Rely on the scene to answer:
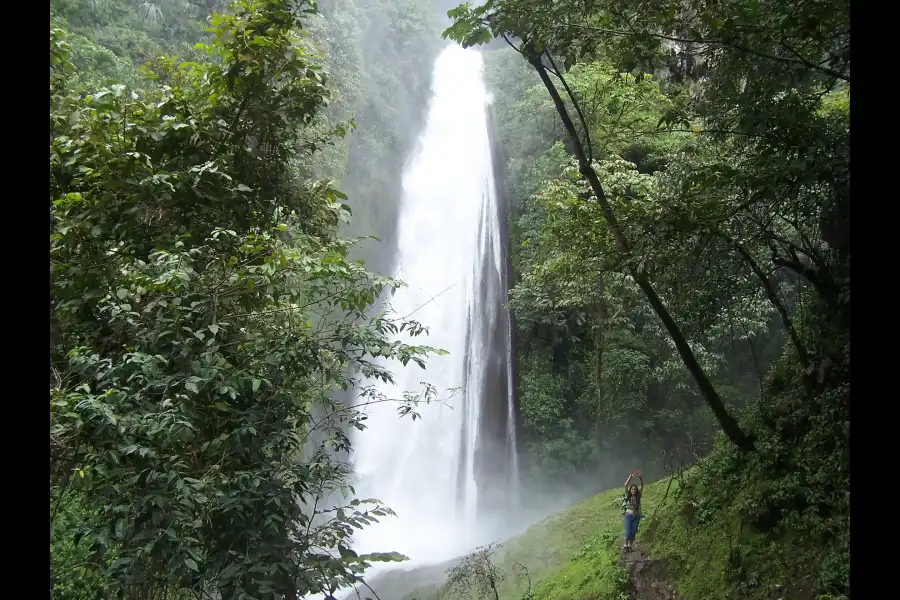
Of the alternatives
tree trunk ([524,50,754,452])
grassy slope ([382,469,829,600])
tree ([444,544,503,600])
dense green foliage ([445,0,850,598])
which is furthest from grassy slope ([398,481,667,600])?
tree trunk ([524,50,754,452])

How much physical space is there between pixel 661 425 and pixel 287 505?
28.2ft

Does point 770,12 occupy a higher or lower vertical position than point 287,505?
higher

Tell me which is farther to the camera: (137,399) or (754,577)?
(754,577)

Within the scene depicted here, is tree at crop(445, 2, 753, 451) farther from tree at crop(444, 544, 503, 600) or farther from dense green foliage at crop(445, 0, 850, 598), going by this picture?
tree at crop(444, 544, 503, 600)

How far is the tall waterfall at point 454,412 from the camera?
1066 centimetres

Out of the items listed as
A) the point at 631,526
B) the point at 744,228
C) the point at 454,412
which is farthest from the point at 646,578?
the point at 454,412

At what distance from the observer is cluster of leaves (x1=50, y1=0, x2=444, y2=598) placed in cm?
217

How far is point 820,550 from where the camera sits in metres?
2.81

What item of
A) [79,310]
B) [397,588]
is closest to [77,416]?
[79,310]

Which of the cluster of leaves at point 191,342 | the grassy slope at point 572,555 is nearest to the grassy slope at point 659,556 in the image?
the grassy slope at point 572,555

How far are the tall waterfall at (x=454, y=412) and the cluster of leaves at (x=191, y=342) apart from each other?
7.28 meters

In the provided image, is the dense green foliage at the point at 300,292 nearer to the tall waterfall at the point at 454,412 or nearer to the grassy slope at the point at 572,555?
the grassy slope at the point at 572,555

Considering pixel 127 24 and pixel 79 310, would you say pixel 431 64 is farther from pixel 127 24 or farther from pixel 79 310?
pixel 79 310

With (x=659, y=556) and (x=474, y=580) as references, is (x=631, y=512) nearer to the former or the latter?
(x=659, y=556)
